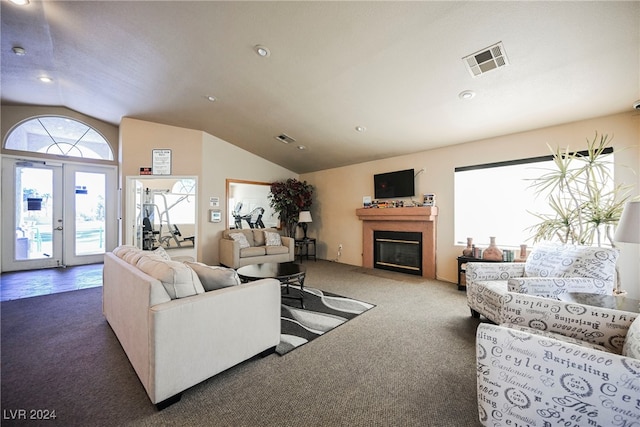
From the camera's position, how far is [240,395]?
1.62m

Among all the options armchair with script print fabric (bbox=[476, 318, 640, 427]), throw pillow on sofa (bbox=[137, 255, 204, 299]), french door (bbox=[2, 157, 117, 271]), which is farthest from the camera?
french door (bbox=[2, 157, 117, 271])

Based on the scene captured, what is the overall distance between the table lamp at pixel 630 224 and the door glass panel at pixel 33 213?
27.9 ft

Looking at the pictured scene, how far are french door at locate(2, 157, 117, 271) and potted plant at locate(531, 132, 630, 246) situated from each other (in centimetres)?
811

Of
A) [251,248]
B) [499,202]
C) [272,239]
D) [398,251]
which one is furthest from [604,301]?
[272,239]

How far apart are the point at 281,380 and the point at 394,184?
4156 mm

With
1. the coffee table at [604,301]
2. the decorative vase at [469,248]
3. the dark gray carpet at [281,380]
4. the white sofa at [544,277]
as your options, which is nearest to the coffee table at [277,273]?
the dark gray carpet at [281,380]

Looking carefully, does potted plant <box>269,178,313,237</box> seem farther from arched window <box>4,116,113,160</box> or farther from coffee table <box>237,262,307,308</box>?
arched window <box>4,116,113,160</box>

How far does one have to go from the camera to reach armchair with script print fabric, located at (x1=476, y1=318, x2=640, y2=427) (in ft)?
3.31

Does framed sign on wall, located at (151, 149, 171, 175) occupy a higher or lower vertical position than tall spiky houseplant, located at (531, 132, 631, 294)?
higher

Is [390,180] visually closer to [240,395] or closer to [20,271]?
[240,395]

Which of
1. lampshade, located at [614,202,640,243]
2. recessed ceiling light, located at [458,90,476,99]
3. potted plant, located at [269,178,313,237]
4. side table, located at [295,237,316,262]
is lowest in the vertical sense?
side table, located at [295,237,316,262]

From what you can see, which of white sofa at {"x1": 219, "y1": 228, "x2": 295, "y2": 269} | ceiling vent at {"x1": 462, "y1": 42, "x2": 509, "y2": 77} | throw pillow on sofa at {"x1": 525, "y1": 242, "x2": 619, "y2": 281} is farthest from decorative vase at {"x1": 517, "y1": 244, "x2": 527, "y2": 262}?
white sofa at {"x1": 219, "y1": 228, "x2": 295, "y2": 269}

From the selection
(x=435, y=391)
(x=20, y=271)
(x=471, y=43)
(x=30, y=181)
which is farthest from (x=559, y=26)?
(x=20, y=271)

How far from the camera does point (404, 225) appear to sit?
194 inches
